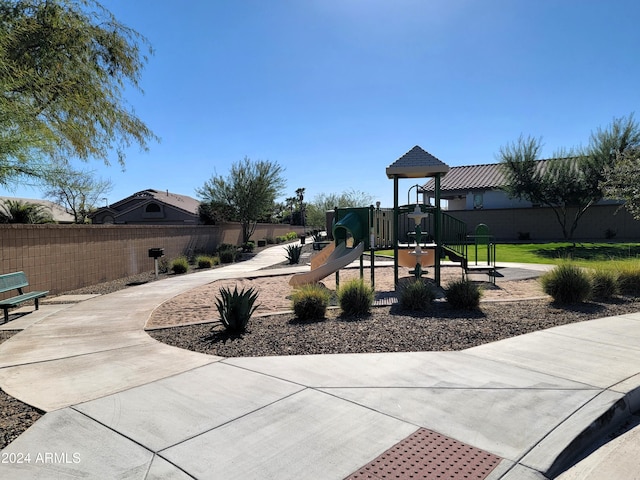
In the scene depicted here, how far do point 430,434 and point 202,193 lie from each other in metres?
31.6

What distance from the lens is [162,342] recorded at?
6.61 m

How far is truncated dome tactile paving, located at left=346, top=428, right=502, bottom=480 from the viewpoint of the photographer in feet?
9.73

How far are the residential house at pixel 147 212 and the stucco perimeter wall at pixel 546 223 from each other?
25948 mm

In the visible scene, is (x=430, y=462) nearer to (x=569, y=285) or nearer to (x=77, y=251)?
(x=569, y=285)

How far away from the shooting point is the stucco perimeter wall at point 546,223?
30.9 meters

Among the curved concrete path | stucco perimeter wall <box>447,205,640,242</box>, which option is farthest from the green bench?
stucco perimeter wall <box>447,205,640,242</box>

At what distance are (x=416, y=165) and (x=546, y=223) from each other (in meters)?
25.9

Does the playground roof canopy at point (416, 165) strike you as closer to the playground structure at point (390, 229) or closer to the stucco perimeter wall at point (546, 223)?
the playground structure at point (390, 229)

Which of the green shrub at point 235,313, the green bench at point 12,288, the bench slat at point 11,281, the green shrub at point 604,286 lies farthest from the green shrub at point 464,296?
the bench slat at point 11,281

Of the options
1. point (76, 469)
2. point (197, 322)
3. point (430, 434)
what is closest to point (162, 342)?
point (197, 322)

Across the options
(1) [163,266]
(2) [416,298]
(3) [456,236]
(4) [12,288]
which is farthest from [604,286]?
(1) [163,266]

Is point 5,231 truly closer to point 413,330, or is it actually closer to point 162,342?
point 162,342

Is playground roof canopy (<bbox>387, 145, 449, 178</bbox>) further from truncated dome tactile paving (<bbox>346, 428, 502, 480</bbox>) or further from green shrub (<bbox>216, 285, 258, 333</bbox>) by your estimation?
truncated dome tactile paving (<bbox>346, 428, 502, 480</bbox>)

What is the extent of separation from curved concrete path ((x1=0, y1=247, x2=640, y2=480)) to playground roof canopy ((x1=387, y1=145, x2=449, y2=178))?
634 cm
